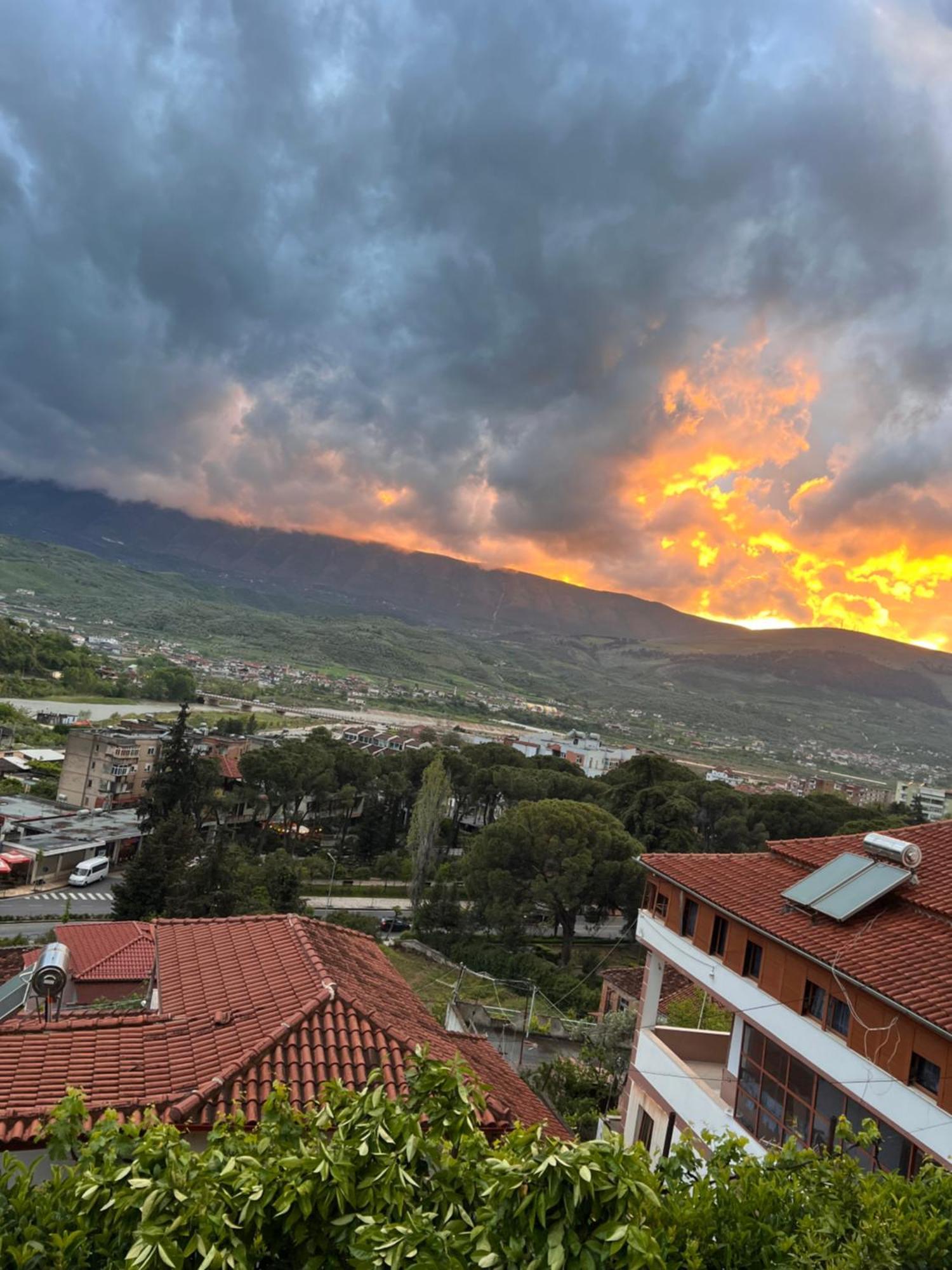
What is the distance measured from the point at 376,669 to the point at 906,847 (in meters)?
173

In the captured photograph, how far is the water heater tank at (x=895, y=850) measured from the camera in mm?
8859

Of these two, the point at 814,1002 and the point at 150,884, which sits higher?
the point at 814,1002

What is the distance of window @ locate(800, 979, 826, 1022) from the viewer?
26.2 feet

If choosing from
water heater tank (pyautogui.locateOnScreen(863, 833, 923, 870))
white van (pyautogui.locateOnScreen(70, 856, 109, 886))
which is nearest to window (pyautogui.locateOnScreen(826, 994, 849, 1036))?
water heater tank (pyautogui.locateOnScreen(863, 833, 923, 870))

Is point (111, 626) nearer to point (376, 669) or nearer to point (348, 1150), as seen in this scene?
point (376, 669)

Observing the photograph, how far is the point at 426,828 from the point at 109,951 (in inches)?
882

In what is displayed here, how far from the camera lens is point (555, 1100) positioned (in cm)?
1541

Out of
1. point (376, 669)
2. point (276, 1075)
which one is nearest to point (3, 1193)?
point (276, 1075)

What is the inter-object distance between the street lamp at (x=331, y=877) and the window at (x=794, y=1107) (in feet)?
83.0

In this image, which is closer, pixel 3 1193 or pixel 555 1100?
pixel 3 1193

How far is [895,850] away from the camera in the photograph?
29.4 ft

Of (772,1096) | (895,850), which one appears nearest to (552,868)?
(772,1096)

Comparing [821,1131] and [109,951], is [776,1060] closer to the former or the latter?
[821,1131]

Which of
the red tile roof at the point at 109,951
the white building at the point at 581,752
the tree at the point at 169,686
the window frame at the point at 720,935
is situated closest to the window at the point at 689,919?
the window frame at the point at 720,935
